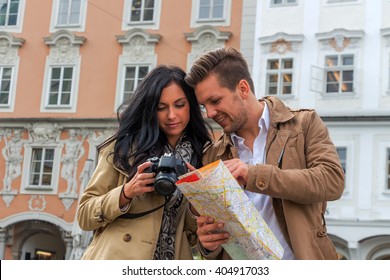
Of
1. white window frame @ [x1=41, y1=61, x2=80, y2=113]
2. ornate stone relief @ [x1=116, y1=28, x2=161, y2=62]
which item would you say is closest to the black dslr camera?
ornate stone relief @ [x1=116, y1=28, x2=161, y2=62]

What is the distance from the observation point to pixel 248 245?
1.57 m

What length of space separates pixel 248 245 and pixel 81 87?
438 inches

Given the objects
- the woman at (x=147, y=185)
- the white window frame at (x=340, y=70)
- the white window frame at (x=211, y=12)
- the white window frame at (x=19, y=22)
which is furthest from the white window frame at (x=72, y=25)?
the woman at (x=147, y=185)

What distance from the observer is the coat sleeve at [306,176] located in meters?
1.63

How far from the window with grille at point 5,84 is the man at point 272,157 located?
1130 centimetres

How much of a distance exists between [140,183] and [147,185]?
20 mm

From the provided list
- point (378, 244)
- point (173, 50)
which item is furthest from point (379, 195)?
point (173, 50)

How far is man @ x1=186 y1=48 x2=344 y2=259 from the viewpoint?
1643 mm

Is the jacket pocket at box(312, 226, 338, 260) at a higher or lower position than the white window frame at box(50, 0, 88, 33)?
lower

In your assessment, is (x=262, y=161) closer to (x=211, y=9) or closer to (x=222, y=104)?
(x=222, y=104)

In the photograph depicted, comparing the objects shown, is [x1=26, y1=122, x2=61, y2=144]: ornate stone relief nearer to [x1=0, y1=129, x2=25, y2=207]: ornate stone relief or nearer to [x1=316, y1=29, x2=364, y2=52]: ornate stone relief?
[x1=0, y1=129, x2=25, y2=207]: ornate stone relief

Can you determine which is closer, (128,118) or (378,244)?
(128,118)

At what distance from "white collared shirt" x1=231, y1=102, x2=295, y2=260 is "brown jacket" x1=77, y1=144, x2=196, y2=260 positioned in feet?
0.75
